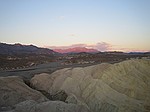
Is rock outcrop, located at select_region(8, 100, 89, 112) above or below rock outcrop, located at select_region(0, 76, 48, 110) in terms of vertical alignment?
above

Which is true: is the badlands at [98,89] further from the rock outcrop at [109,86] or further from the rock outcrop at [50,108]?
the rock outcrop at [50,108]

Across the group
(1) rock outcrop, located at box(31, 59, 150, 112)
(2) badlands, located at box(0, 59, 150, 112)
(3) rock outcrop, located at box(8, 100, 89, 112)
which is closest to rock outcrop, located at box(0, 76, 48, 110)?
(2) badlands, located at box(0, 59, 150, 112)

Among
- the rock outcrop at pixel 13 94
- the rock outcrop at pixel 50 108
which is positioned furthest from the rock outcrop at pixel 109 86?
the rock outcrop at pixel 13 94

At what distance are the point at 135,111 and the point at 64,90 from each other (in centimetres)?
707

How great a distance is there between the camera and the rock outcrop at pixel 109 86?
14.5 meters

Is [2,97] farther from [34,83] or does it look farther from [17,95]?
[34,83]

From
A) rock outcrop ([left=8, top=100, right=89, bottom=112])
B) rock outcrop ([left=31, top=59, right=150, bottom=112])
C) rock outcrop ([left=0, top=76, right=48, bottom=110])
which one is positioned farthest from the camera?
rock outcrop ([left=0, top=76, right=48, bottom=110])

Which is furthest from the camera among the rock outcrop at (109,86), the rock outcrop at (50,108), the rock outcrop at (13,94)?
the rock outcrop at (13,94)

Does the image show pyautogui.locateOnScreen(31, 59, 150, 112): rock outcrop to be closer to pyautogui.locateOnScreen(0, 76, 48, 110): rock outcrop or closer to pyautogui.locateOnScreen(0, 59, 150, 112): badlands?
pyautogui.locateOnScreen(0, 59, 150, 112): badlands

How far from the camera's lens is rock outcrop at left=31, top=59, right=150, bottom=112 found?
47.7ft

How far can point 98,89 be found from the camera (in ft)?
54.1

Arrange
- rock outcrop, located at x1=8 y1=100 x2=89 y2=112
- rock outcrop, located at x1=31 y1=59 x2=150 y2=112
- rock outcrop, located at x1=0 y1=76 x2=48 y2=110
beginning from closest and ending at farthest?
rock outcrop, located at x1=8 y1=100 x2=89 y2=112 < rock outcrop, located at x1=31 y1=59 x2=150 y2=112 < rock outcrop, located at x1=0 y1=76 x2=48 y2=110

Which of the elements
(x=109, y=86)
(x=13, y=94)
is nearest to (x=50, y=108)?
(x=13, y=94)

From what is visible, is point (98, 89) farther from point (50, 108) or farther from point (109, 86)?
point (50, 108)
